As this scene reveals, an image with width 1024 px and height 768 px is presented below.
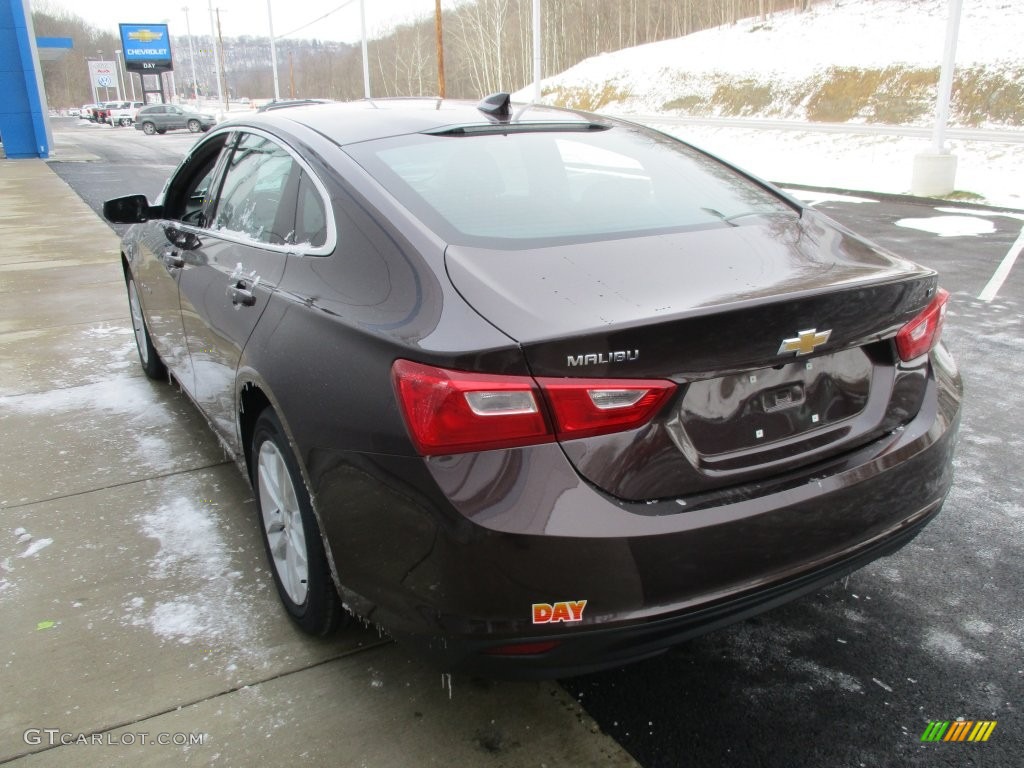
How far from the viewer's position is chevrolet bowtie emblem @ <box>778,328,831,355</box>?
194 centimetres

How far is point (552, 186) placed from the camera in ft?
8.77

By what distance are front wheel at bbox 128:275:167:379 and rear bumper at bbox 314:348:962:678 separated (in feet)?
11.1

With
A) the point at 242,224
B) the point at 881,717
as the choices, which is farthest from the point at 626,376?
the point at 242,224

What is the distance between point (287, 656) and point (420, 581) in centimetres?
88

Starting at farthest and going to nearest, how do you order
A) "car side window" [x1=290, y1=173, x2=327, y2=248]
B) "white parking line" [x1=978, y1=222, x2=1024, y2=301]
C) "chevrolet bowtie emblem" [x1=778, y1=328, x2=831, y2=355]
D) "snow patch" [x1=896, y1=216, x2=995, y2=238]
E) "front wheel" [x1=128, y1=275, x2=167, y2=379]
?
"snow patch" [x1=896, y1=216, x2=995, y2=238] → "white parking line" [x1=978, y1=222, x2=1024, y2=301] → "front wheel" [x1=128, y1=275, x2=167, y2=379] → "car side window" [x1=290, y1=173, x2=327, y2=248] → "chevrolet bowtie emblem" [x1=778, y1=328, x2=831, y2=355]

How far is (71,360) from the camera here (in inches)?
224

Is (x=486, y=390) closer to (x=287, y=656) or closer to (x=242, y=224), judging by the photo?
(x=287, y=656)

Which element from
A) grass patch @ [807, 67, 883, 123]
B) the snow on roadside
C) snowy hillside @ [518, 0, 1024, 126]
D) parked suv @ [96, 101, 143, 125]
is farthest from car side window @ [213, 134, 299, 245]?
parked suv @ [96, 101, 143, 125]

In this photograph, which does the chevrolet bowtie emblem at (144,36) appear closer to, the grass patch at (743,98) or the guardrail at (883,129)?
the grass patch at (743,98)

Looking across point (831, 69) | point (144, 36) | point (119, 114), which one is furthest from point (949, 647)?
point (144, 36)

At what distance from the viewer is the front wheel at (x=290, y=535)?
2.38 m

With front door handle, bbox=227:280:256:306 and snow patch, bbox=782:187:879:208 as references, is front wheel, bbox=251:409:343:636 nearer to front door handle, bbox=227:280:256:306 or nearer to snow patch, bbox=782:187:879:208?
front door handle, bbox=227:280:256:306

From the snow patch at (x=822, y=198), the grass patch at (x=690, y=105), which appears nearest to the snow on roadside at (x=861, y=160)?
the snow patch at (x=822, y=198)

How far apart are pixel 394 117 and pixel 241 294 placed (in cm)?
83
